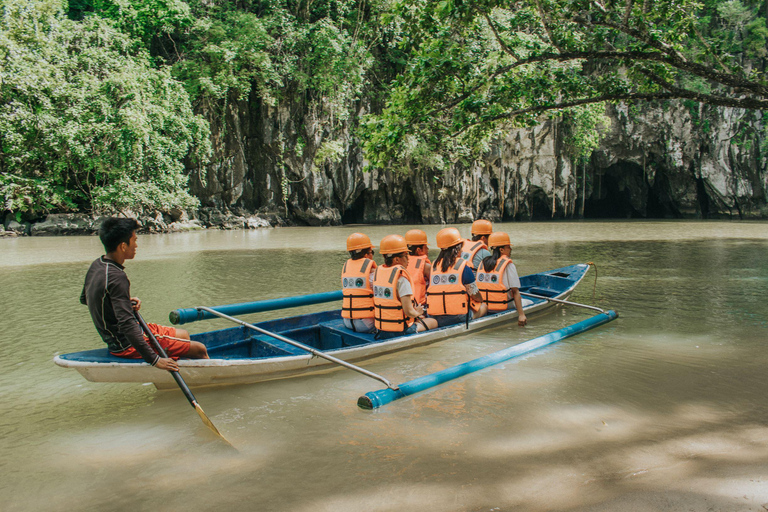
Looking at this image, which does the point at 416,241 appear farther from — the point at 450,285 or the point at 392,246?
the point at 392,246

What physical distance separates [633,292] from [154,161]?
20.7 meters

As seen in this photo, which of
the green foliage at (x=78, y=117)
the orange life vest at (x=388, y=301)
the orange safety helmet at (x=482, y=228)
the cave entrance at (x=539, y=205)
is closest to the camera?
the orange life vest at (x=388, y=301)

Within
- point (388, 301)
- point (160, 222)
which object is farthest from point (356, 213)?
point (388, 301)

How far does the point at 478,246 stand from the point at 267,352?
299 cm

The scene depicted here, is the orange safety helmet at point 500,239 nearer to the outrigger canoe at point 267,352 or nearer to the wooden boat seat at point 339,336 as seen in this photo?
the outrigger canoe at point 267,352

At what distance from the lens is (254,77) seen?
2781 centimetres

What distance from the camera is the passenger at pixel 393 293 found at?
548 centimetres

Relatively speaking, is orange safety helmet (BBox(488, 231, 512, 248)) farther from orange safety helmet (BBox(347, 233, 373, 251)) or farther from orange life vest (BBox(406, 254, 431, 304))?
orange safety helmet (BBox(347, 233, 373, 251))

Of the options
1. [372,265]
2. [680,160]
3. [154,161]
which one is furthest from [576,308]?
[680,160]

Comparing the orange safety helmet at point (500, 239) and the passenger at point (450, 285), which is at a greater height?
the orange safety helmet at point (500, 239)

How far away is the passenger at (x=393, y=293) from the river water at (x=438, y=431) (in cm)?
34

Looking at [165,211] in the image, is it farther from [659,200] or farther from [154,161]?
[659,200]

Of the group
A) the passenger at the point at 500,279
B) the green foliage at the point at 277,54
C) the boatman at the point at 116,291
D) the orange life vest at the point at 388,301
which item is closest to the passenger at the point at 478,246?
the passenger at the point at 500,279

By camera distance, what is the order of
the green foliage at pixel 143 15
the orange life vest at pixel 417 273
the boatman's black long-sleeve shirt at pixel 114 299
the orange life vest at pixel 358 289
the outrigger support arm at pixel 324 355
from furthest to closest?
1. the green foliage at pixel 143 15
2. the orange life vest at pixel 417 273
3. the orange life vest at pixel 358 289
4. the outrigger support arm at pixel 324 355
5. the boatman's black long-sleeve shirt at pixel 114 299
